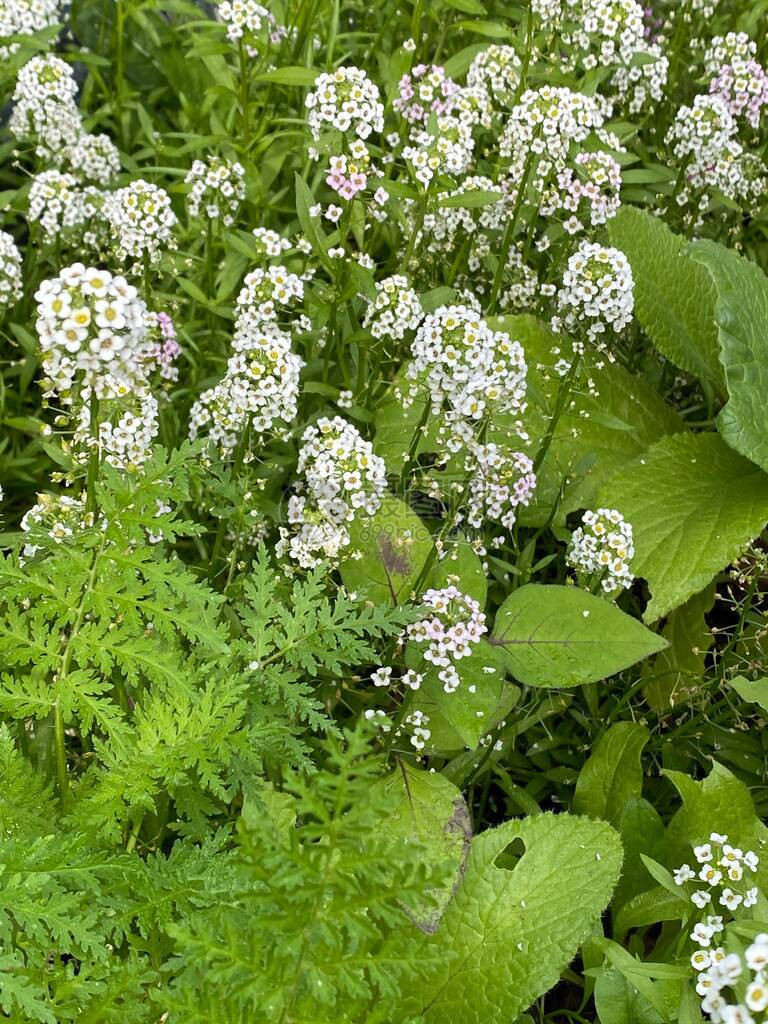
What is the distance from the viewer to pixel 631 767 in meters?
2.93

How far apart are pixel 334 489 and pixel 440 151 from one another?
3.61ft

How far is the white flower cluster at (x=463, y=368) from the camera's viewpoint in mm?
2645

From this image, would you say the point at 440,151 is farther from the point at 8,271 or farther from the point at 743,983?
the point at 743,983

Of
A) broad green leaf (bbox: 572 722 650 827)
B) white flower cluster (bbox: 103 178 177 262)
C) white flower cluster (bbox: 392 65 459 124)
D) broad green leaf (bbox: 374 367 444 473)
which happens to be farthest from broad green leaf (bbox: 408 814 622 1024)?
white flower cluster (bbox: 392 65 459 124)

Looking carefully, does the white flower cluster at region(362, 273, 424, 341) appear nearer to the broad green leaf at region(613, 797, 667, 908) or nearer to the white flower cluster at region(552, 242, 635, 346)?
the white flower cluster at region(552, 242, 635, 346)

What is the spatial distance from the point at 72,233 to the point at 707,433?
236 cm

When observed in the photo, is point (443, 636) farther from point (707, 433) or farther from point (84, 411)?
Result: point (707, 433)

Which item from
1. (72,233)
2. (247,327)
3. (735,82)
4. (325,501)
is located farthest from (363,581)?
(735,82)

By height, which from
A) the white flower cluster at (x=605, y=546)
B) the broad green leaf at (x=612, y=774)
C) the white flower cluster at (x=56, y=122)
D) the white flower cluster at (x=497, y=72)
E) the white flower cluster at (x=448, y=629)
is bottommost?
the broad green leaf at (x=612, y=774)

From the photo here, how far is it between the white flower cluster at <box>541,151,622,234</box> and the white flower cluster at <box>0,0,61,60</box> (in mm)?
2063

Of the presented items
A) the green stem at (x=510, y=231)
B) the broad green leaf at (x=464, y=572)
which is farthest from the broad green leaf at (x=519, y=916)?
the green stem at (x=510, y=231)

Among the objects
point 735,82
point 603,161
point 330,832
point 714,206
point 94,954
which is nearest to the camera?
point 330,832

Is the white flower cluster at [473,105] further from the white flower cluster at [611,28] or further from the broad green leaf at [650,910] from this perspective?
the broad green leaf at [650,910]

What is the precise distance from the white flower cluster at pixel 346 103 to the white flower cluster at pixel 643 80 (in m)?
1.26
